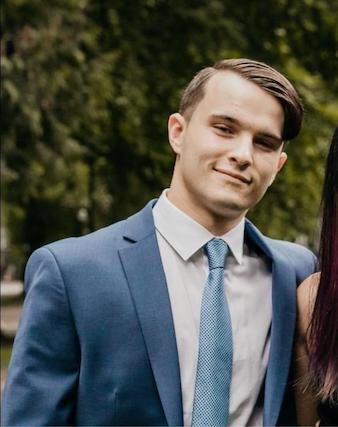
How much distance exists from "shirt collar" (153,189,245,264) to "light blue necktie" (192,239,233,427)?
11cm

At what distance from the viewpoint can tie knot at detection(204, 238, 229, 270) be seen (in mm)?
2760

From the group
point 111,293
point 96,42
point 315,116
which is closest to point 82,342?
point 111,293

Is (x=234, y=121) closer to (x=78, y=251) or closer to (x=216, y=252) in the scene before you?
(x=216, y=252)

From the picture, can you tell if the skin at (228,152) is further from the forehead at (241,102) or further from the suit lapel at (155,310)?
the suit lapel at (155,310)

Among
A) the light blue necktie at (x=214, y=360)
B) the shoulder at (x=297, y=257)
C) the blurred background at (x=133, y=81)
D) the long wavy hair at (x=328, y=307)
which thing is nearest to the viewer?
the light blue necktie at (x=214, y=360)

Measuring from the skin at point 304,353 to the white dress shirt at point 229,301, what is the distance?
0.16 metres

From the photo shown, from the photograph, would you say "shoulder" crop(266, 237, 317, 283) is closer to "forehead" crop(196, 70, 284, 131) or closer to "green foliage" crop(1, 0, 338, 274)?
"forehead" crop(196, 70, 284, 131)

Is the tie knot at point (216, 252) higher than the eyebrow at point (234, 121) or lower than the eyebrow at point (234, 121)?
lower

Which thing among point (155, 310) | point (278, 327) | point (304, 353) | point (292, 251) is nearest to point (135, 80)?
point (292, 251)

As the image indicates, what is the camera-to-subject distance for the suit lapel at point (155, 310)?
103 inches

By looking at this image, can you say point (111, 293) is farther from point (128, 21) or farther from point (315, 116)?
point (128, 21)

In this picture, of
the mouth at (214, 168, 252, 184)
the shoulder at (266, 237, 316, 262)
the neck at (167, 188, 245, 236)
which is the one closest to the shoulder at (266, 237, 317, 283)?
the shoulder at (266, 237, 316, 262)

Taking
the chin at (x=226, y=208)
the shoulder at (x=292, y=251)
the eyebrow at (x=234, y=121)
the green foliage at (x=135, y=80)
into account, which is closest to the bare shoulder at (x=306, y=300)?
the shoulder at (x=292, y=251)

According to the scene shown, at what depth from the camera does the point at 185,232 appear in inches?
109
